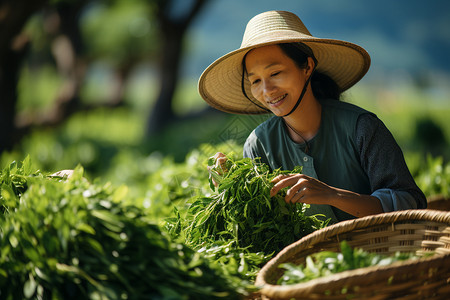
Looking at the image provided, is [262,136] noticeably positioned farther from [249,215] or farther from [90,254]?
[90,254]

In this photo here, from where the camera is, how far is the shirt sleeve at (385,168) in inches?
67.5

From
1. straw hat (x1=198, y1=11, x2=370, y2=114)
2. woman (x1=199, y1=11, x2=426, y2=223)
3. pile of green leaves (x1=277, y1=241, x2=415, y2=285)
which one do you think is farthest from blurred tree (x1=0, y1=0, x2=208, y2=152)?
pile of green leaves (x1=277, y1=241, x2=415, y2=285)

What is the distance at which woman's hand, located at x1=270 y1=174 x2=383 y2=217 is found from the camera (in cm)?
153

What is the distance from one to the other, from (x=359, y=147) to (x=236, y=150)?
689 millimetres

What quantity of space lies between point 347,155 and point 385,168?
0.17 meters

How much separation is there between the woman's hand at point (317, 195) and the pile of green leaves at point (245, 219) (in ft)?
0.21

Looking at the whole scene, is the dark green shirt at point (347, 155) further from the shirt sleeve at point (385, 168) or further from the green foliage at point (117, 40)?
the green foliage at point (117, 40)

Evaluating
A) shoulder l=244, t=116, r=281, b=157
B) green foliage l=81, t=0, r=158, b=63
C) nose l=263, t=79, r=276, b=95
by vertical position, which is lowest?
shoulder l=244, t=116, r=281, b=157

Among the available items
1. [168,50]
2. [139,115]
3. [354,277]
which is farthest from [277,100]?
[139,115]

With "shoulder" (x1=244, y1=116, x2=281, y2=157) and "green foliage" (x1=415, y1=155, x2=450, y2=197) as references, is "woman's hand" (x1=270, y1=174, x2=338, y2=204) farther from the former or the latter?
"green foliage" (x1=415, y1=155, x2=450, y2=197)

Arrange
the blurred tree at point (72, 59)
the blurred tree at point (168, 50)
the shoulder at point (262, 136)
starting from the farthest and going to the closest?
the blurred tree at point (168, 50)
the blurred tree at point (72, 59)
the shoulder at point (262, 136)

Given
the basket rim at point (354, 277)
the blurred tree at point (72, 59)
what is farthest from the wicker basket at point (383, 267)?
the blurred tree at point (72, 59)

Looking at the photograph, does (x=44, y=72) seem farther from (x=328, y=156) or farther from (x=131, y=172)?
(x=328, y=156)

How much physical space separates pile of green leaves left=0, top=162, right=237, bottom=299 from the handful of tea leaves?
1.25 ft
